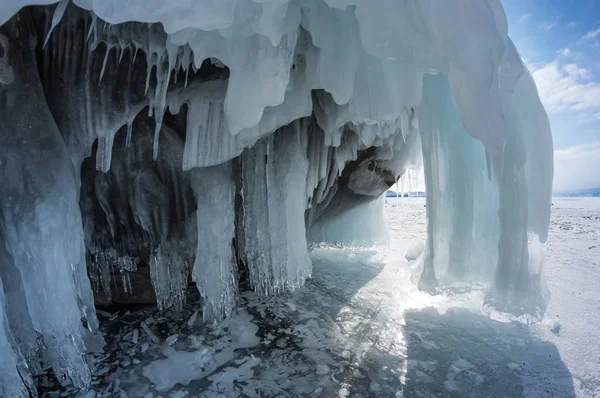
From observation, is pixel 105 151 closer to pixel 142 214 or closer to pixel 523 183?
pixel 142 214

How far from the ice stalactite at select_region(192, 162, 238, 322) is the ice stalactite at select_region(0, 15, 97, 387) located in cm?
111

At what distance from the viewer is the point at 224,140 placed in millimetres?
2717

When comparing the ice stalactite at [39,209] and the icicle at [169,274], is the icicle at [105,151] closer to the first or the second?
the ice stalactite at [39,209]

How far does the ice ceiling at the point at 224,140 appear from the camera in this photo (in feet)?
5.46

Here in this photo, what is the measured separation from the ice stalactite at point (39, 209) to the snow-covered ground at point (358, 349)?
597 mm

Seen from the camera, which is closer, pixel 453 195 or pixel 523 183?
pixel 523 183

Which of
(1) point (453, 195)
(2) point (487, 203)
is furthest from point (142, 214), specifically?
(2) point (487, 203)

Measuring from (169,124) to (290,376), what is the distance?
2.63 metres

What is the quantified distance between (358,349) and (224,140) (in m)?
2.06

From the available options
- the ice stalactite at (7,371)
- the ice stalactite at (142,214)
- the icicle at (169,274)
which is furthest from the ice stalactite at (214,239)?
the ice stalactite at (7,371)

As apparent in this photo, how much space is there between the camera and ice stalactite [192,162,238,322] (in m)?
3.19

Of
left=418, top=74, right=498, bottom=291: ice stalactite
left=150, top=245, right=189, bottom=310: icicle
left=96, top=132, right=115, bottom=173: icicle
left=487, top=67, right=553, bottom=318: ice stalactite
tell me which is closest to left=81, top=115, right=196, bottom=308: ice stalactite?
left=150, top=245, right=189, bottom=310: icicle

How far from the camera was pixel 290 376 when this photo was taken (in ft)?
7.97

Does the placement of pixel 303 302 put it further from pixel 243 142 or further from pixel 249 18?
pixel 249 18
